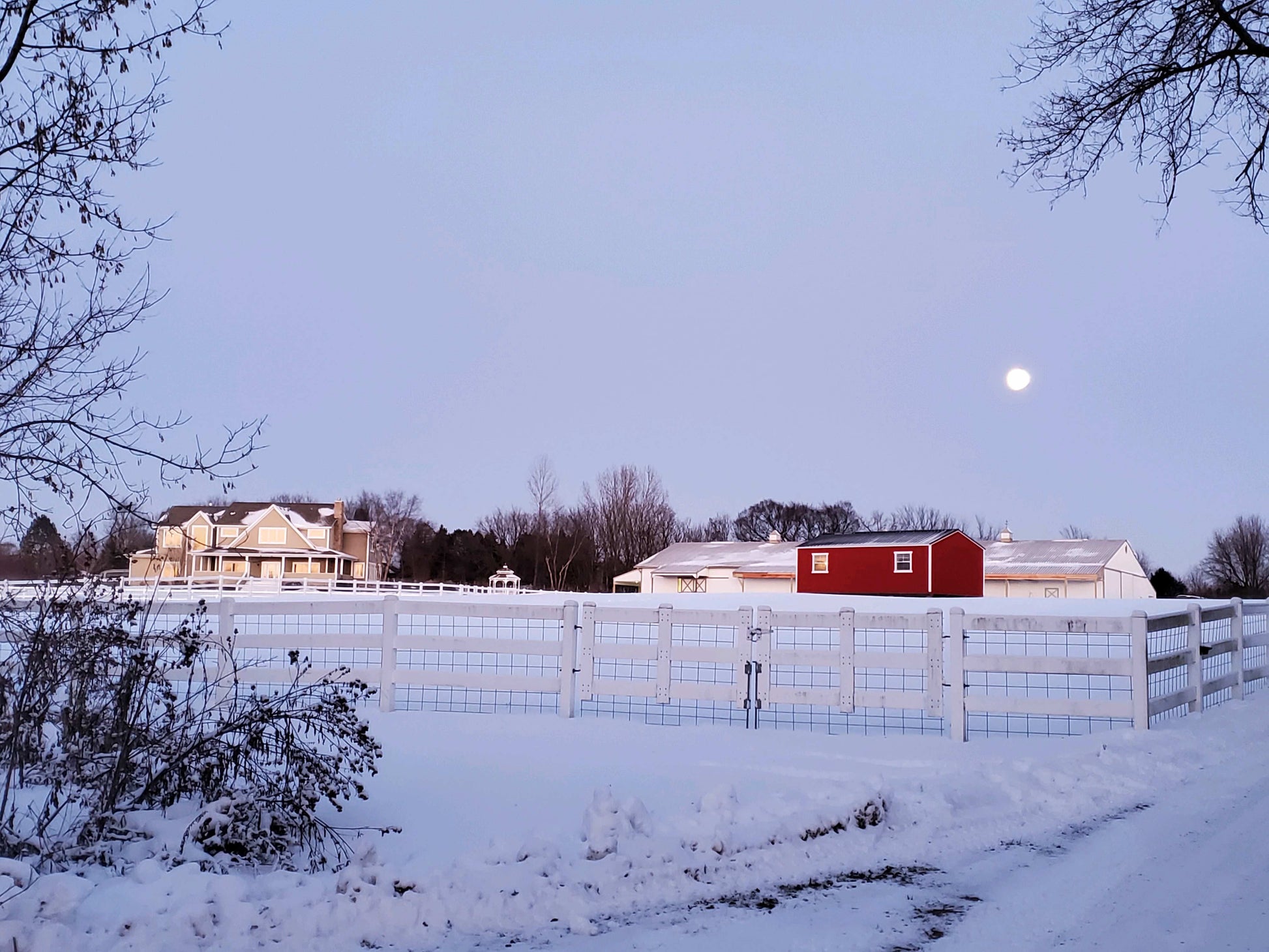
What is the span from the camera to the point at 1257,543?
95812 mm

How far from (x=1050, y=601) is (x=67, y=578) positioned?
36.7 meters

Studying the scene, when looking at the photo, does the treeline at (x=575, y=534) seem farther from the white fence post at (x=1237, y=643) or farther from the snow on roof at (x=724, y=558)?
the white fence post at (x=1237, y=643)

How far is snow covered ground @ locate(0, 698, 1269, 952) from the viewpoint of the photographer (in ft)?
15.7

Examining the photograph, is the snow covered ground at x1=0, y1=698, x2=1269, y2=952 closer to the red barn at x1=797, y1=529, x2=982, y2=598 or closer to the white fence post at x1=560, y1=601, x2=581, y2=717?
the white fence post at x1=560, y1=601, x2=581, y2=717

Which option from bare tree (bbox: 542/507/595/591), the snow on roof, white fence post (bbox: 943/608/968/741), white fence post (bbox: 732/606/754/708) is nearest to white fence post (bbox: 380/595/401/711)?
white fence post (bbox: 732/606/754/708)

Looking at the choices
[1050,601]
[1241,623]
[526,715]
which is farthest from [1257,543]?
[526,715]

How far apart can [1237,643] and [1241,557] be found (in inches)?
3724

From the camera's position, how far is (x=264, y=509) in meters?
65.9

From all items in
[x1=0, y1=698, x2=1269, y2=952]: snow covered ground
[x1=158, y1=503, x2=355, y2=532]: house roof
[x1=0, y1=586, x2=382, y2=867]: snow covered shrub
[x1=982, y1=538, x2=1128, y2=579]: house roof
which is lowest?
[x1=0, y1=698, x2=1269, y2=952]: snow covered ground

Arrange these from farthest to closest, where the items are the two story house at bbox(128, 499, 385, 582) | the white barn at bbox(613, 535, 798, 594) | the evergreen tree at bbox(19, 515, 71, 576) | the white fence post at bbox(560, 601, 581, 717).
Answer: the two story house at bbox(128, 499, 385, 582)
the white barn at bbox(613, 535, 798, 594)
the white fence post at bbox(560, 601, 581, 717)
the evergreen tree at bbox(19, 515, 71, 576)

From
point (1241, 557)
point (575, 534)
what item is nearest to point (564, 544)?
point (575, 534)

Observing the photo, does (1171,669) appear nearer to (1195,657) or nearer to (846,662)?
(1195,657)

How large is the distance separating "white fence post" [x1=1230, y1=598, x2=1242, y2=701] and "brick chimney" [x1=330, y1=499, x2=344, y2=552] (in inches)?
2496

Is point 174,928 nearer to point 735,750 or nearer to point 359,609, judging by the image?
point 735,750
